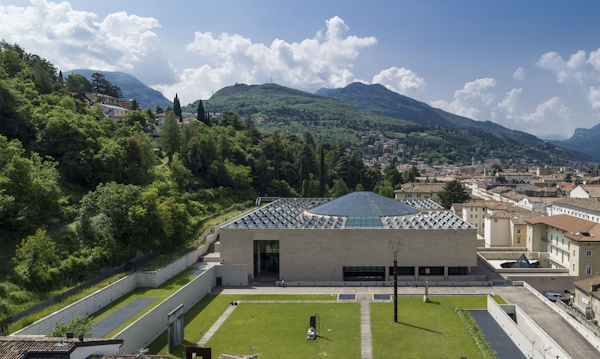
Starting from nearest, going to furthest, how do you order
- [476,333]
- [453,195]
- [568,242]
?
1. [476,333]
2. [568,242]
3. [453,195]

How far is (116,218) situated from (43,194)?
23.1 feet

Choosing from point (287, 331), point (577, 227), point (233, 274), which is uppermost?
point (577, 227)

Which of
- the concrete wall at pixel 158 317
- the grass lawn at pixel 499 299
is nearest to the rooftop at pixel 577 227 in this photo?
the grass lawn at pixel 499 299

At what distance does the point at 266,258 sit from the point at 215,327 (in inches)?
719

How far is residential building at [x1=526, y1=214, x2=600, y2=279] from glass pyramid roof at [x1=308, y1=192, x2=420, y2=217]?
56.1 ft

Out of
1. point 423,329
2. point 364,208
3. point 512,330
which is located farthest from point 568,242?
point 423,329

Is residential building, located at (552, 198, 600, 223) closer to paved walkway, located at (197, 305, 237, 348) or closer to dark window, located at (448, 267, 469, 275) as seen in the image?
dark window, located at (448, 267, 469, 275)

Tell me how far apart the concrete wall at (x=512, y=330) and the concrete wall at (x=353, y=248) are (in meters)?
9.72

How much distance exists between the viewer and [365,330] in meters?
37.2

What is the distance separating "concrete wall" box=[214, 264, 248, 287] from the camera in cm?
5086

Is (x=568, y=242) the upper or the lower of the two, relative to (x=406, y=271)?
upper

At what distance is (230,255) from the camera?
174 ft

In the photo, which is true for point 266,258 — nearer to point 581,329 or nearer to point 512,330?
point 512,330

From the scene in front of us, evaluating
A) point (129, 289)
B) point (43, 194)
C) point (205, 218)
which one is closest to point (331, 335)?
point (129, 289)
